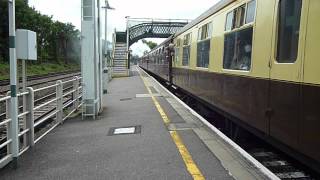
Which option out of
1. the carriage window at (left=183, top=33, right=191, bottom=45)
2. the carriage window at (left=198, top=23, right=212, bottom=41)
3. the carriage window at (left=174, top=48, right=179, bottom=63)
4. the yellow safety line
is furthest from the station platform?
the carriage window at (left=174, top=48, right=179, bottom=63)

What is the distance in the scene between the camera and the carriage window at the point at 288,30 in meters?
5.93

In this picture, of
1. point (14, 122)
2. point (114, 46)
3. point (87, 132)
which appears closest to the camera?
point (14, 122)

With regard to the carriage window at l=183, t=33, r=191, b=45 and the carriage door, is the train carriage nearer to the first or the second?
the carriage door

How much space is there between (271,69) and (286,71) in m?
0.64

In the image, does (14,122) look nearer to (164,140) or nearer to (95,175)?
(95,175)

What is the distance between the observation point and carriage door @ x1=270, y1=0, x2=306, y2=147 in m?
A: 5.80

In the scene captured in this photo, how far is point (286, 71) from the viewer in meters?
6.11

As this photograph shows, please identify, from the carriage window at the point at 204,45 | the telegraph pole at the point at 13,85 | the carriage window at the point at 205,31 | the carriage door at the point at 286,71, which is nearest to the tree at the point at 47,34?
the carriage window at the point at 205,31

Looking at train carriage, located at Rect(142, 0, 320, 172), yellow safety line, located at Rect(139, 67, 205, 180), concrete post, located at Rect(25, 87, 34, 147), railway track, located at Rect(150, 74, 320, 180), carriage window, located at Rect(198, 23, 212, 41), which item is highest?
carriage window, located at Rect(198, 23, 212, 41)

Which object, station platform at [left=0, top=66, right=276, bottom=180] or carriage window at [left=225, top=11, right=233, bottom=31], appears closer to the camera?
station platform at [left=0, top=66, right=276, bottom=180]

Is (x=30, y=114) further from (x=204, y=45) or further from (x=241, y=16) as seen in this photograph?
(x=204, y=45)

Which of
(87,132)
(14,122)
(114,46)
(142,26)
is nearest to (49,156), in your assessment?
(14,122)

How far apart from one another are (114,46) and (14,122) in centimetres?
4792

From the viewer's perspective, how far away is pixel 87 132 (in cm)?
1067
